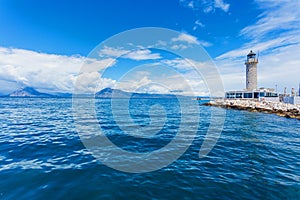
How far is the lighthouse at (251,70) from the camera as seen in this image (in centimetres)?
5712

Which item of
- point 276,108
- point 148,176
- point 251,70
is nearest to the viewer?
point 148,176

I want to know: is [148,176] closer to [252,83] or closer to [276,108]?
[276,108]

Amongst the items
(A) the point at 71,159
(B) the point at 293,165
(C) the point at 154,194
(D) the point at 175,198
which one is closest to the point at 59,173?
(A) the point at 71,159

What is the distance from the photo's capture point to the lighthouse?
57.1 meters

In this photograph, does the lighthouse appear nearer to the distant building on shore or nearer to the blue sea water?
the distant building on shore

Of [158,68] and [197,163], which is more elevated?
[158,68]

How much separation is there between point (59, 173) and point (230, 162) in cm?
758

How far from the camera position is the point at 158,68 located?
14.8m

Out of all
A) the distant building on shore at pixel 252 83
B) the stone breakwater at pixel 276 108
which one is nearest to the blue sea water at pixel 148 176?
the stone breakwater at pixel 276 108

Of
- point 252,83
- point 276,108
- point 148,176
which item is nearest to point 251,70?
point 252,83

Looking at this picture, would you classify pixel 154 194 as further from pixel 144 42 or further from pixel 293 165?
pixel 144 42

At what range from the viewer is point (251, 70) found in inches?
2264

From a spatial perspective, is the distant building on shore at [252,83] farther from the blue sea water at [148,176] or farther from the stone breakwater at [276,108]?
the blue sea water at [148,176]

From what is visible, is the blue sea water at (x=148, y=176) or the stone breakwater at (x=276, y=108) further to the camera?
the stone breakwater at (x=276, y=108)
